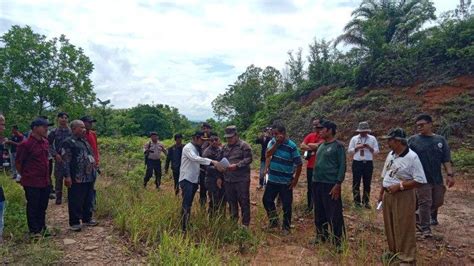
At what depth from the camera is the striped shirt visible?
17.0 feet

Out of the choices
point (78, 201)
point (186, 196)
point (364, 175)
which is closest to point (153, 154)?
point (78, 201)

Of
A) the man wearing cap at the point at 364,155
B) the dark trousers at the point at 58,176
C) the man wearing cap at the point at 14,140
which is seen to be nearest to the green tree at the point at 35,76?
the man wearing cap at the point at 14,140

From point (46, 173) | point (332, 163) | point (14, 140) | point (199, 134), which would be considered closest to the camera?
point (332, 163)

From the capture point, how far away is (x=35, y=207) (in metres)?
4.60

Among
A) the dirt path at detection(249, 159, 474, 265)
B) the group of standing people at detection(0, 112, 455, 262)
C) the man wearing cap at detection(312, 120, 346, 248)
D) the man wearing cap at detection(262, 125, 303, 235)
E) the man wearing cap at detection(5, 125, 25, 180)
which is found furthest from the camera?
the man wearing cap at detection(5, 125, 25, 180)

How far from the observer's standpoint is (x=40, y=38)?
1605 centimetres

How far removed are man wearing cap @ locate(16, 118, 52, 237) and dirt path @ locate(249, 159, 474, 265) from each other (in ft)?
9.22

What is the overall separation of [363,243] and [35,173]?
4166mm

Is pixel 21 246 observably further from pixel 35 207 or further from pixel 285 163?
pixel 285 163

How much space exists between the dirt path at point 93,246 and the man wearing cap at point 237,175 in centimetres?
161

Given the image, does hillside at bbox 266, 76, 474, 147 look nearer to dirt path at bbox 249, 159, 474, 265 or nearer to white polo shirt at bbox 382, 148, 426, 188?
dirt path at bbox 249, 159, 474, 265

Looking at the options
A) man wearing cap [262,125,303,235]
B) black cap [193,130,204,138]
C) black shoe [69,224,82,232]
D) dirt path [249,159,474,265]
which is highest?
black cap [193,130,204,138]

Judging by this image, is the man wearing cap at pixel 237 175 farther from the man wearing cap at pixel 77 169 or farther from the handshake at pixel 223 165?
the man wearing cap at pixel 77 169

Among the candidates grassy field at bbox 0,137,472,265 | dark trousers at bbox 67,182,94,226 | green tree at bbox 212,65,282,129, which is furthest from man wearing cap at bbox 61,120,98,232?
green tree at bbox 212,65,282,129
